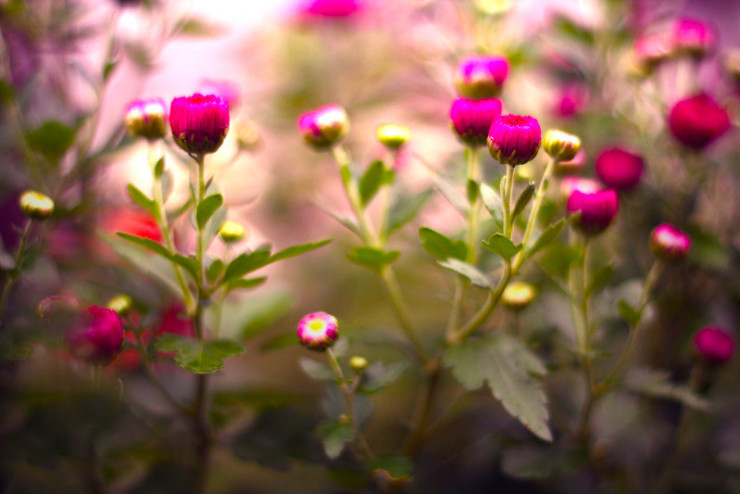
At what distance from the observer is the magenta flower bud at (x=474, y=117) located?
1.67ft

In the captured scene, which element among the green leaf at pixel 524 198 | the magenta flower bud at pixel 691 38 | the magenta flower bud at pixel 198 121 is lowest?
the green leaf at pixel 524 198

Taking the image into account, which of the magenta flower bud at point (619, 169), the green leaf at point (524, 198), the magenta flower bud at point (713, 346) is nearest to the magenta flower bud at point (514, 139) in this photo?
the green leaf at point (524, 198)

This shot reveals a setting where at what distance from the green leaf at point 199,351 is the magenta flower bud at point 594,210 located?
1.03ft

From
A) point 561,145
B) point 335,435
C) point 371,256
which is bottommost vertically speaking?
point 335,435

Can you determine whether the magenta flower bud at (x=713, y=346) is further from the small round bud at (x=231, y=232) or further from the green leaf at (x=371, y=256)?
the small round bud at (x=231, y=232)

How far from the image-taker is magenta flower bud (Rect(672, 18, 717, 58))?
769 mm

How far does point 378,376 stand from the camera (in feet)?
1.86

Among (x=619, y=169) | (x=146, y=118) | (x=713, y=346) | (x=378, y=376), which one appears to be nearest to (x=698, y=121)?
(x=619, y=169)

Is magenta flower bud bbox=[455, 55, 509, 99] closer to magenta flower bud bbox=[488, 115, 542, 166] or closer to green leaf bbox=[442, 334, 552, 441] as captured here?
magenta flower bud bbox=[488, 115, 542, 166]

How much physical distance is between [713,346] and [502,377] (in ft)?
0.92

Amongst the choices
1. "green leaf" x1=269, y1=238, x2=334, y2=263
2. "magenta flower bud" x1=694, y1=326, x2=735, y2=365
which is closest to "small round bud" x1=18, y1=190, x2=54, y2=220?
"green leaf" x1=269, y1=238, x2=334, y2=263

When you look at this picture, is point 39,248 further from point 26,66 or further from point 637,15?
point 637,15

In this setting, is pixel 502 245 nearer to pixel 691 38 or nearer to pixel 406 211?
pixel 406 211

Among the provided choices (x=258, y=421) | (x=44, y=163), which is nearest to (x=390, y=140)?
(x=258, y=421)
